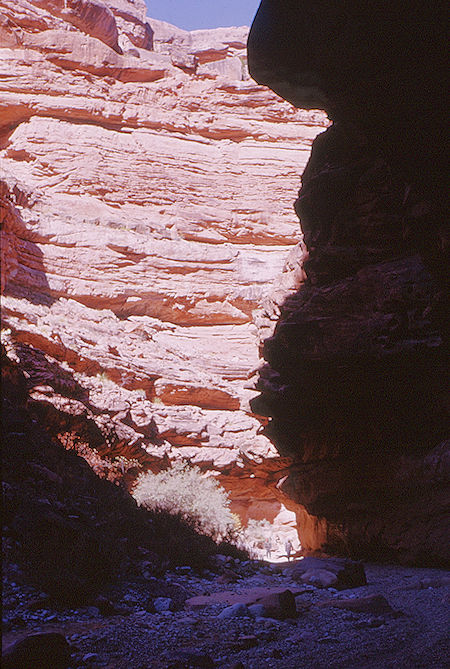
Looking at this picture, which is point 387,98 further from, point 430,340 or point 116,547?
point 116,547

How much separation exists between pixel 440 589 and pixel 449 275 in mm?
5907

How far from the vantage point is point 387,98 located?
6273 millimetres

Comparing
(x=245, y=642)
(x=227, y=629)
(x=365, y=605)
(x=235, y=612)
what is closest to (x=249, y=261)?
(x=365, y=605)

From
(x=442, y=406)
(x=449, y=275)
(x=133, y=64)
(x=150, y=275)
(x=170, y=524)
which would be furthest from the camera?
(x=133, y=64)

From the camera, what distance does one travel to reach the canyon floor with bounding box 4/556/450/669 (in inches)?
177

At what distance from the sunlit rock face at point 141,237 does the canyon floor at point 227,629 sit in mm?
8870

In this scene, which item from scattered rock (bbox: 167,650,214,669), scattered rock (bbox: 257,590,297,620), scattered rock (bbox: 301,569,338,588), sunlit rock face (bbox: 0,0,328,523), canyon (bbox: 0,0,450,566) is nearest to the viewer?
scattered rock (bbox: 167,650,214,669)

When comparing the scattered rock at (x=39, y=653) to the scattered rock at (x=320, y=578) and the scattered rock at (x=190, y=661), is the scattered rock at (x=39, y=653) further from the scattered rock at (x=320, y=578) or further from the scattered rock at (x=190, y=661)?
the scattered rock at (x=320, y=578)

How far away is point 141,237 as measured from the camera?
2692cm

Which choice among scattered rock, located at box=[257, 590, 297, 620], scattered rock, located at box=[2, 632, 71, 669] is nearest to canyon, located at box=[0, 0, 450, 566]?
scattered rock, located at box=[2, 632, 71, 669]

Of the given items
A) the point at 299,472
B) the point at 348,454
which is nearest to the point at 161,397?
the point at 299,472

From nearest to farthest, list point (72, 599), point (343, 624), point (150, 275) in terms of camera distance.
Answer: point (72, 599) → point (343, 624) → point (150, 275)

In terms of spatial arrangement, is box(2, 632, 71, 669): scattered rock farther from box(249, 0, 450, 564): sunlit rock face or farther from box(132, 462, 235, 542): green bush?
box(132, 462, 235, 542): green bush

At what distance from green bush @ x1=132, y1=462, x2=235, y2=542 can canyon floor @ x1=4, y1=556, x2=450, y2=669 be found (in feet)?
13.7
